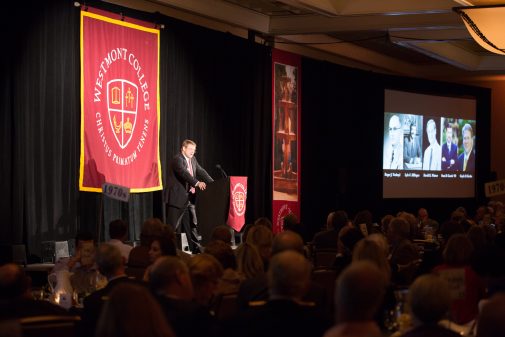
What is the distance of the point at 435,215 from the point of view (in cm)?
2286

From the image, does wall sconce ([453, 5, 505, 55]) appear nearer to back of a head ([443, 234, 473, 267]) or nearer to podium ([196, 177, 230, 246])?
back of a head ([443, 234, 473, 267])

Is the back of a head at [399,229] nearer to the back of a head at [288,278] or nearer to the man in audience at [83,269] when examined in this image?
the man in audience at [83,269]

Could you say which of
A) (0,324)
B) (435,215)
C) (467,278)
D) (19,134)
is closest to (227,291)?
(467,278)

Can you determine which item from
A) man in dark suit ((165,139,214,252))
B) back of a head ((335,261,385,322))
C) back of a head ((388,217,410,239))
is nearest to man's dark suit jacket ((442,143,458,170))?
man in dark suit ((165,139,214,252))

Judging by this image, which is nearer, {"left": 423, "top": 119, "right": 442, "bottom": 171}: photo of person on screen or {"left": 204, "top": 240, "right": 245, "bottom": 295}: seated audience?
{"left": 204, "top": 240, "right": 245, "bottom": 295}: seated audience

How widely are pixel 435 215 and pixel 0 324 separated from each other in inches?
791

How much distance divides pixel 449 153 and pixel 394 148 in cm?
205

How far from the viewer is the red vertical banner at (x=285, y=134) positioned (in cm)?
1692

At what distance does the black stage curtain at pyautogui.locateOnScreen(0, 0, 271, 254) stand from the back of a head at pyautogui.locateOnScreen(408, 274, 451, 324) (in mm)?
7539

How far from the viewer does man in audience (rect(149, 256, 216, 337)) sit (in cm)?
395

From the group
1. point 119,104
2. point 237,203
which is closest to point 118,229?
point 119,104

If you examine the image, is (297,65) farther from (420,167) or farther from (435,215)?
(435,215)

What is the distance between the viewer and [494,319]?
3.79 meters

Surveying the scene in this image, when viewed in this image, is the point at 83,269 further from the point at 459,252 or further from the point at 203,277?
the point at 459,252
